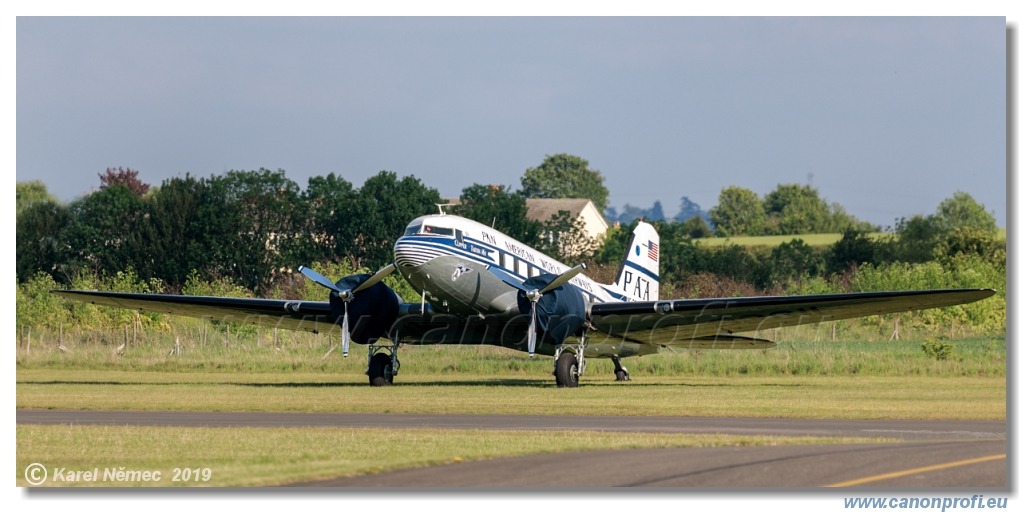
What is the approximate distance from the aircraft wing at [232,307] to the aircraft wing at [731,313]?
793 cm

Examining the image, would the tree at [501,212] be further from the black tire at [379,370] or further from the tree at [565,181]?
the tree at [565,181]

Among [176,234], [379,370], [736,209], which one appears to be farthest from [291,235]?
[736,209]

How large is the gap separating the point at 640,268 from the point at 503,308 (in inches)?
370

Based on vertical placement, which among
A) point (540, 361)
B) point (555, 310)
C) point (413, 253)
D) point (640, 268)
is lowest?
point (540, 361)

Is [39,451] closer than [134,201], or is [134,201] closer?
[39,451]

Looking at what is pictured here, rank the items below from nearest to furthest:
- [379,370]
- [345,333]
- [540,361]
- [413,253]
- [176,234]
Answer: [413,253] < [345,333] < [379,370] < [540,361] < [176,234]

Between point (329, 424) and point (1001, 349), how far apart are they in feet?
89.2

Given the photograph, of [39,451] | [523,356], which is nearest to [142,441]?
[39,451]

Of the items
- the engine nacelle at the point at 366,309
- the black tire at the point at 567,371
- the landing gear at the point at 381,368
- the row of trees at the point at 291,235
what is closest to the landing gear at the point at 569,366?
the black tire at the point at 567,371

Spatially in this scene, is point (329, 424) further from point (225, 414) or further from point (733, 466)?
point (733, 466)

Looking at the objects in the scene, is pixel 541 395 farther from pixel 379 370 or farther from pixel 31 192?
pixel 31 192

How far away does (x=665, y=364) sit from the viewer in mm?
43938

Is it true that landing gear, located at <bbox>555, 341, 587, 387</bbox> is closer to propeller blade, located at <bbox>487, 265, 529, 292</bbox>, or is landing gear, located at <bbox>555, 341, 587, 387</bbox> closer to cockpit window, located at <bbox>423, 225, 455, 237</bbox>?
propeller blade, located at <bbox>487, 265, 529, 292</bbox>

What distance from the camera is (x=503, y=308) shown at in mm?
33469
